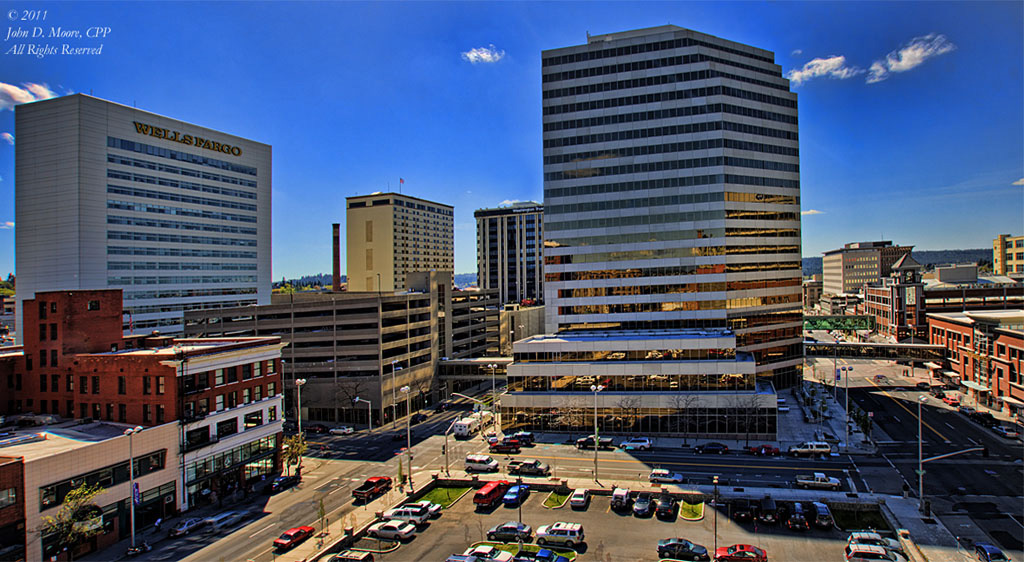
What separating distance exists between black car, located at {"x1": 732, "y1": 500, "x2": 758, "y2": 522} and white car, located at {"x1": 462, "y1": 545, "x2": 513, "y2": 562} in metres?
20.3

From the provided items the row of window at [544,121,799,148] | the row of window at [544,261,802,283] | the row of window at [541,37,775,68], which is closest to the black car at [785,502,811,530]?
the row of window at [544,261,802,283]

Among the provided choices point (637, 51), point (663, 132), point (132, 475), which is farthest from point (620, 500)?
point (637, 51)

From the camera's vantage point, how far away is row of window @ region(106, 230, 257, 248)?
4491 inches

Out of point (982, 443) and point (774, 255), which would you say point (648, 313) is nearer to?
point (774, 255)

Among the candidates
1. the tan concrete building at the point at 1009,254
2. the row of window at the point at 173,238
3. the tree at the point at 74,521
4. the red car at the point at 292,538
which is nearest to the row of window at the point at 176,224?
the row of window at the point at 173,238

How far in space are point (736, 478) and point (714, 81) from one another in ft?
232

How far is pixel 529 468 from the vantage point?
60125 mm

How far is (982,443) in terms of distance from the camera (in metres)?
68.4

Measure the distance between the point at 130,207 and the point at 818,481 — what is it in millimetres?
133970

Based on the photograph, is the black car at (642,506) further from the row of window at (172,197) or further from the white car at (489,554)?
the row of window at (172,197)

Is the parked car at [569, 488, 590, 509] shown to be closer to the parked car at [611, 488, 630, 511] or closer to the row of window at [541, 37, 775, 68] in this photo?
the parked car at [611, 488, 630, 511]

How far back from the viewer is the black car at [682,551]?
39281mm

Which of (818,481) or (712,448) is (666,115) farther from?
(818,481)

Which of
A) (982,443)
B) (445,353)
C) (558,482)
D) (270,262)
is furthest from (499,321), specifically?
(982,443)
